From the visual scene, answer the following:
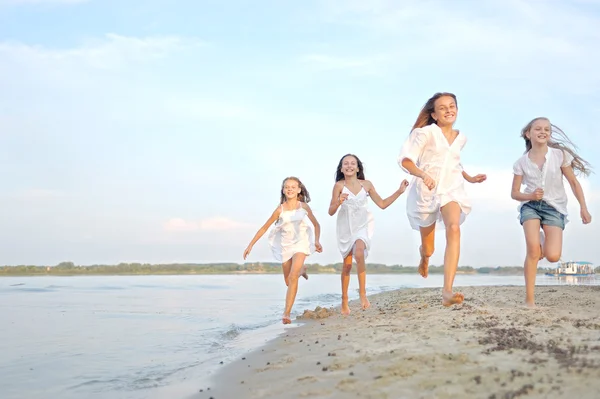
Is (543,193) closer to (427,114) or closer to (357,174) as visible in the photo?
(427,114)

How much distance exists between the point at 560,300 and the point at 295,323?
3.76 metres

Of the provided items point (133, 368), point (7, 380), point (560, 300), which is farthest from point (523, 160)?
point (7, 380)

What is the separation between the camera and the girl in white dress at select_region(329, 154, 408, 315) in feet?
29.9

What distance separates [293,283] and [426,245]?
223cm

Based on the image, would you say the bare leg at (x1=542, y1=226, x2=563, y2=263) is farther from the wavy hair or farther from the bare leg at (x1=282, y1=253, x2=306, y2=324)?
the bare leg at (x1=282, y1=253, x2=306, y2=324)

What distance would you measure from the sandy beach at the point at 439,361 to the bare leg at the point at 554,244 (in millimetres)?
1169

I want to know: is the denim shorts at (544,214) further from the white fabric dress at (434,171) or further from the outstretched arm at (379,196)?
the outstretched arm at (379,196)

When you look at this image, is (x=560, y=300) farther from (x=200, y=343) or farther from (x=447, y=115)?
(x=200, y=343)

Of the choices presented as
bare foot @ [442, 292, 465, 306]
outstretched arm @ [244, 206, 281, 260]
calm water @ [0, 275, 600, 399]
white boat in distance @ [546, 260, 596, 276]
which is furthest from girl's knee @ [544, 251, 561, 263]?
white boat in distance @ [546, 260, 596, 276]

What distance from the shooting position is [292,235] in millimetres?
9344

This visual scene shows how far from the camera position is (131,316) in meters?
11.0

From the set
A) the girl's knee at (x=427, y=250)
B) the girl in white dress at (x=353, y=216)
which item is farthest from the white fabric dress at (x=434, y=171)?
the girl in white dress at (x=353, y=216)

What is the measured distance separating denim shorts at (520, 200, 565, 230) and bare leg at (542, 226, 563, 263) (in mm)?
71

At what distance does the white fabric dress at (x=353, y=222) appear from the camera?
9.20 meters
